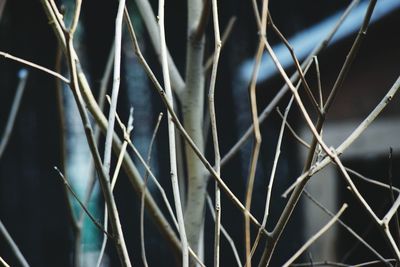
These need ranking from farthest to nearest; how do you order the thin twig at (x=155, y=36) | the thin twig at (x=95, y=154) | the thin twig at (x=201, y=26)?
the thin twig at (x=155, y=36) → the thin twig at (x=201, y=26) → the thin twig at (x=95, y=154)

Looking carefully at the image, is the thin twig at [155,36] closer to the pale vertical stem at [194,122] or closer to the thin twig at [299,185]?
the pale vertical stem at [194,122]

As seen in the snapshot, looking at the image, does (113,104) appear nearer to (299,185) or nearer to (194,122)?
(299,185)

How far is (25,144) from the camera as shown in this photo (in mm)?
2635

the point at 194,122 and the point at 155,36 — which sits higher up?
the point at 155,36

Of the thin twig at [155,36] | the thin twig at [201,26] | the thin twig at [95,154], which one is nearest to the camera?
the thin twig at [95,154]

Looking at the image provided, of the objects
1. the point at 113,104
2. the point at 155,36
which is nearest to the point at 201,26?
the point at 155,36

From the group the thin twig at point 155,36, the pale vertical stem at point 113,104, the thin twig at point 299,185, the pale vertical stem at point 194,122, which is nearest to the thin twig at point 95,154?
the pale vertical stem at point 113,104

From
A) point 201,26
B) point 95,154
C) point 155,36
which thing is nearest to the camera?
point 95,154

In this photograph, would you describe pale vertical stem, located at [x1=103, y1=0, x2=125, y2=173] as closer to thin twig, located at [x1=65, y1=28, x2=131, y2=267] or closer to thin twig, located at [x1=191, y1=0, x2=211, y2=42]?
thin twig, located at [x1=65, y1=28, x2=131, y2=267]

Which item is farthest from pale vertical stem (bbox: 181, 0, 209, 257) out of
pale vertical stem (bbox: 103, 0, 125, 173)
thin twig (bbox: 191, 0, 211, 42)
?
pale vertical stem (bbox: 103, 0, 125, 173)

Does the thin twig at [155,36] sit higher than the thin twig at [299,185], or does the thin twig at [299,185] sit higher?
the thin twig at [155,36]

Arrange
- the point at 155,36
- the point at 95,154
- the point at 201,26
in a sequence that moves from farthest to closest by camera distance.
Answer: the point at 155,36 → the point at 201,26 → the point at 95,154

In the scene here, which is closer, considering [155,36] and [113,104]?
[113,104]

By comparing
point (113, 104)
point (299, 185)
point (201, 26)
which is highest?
point (201, 26)
